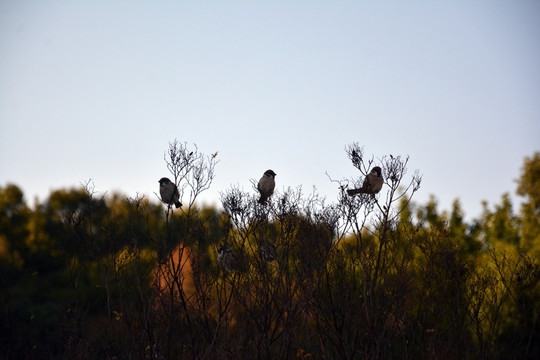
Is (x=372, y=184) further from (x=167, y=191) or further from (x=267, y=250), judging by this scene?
(x=167, y=191)

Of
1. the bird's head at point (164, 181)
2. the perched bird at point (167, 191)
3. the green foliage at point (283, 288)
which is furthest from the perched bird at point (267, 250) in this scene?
the bird's head at point (164, 181)

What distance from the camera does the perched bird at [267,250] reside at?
14586mm

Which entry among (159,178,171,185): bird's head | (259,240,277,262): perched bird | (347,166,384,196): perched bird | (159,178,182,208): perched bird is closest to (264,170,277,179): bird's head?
(259,240,277,262): perched bird

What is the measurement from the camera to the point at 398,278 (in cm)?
1465

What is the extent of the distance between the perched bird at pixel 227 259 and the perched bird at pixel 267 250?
1060mm

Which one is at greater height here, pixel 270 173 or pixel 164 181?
pixel 270 173

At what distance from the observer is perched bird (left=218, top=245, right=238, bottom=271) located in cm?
1589

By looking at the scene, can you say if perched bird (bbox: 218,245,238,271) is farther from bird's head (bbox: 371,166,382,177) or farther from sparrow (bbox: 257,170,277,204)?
bird's head (bbox: 371,166,382,177)

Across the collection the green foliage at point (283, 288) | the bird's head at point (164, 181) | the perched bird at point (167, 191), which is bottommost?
the green foliage at point (283, 288)

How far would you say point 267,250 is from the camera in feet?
49.0

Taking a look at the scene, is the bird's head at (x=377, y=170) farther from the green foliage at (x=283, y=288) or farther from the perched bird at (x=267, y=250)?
the perched bird at (x=267, y=250)

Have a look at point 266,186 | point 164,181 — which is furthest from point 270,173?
point 164,181

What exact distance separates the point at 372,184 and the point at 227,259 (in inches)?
185

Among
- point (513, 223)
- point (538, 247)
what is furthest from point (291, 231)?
point (513, 223)
